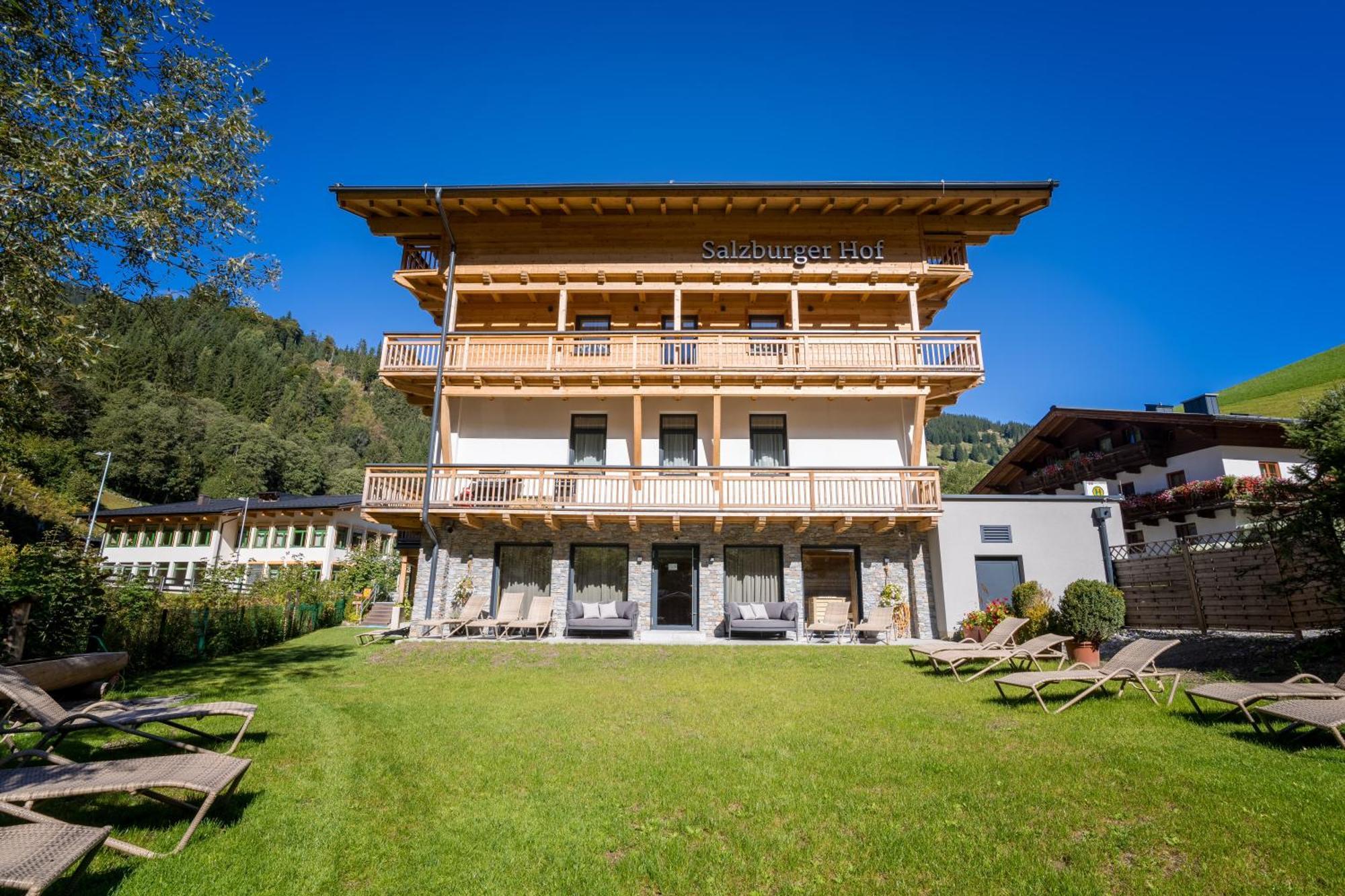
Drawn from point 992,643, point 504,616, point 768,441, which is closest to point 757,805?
point 992,643

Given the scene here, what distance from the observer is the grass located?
3.15 metres

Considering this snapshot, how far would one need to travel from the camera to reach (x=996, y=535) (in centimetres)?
1467

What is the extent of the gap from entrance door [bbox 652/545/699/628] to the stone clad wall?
0.19 meters

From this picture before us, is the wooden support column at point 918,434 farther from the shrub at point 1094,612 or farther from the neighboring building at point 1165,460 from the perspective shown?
the neighboring building at point 1165,460

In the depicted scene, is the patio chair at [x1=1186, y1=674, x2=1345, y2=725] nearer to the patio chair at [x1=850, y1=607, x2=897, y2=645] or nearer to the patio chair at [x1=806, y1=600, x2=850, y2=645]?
the patio chair at [x1=850, y1=607, x2=897, y2=645]

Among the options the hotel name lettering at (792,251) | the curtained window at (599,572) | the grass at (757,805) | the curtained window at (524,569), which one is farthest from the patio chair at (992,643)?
the hotel name lettering at (792,251)

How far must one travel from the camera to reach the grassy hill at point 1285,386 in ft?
153

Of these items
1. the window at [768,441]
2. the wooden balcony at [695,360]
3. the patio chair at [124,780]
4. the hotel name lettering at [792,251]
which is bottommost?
the patio chair at [124,780]

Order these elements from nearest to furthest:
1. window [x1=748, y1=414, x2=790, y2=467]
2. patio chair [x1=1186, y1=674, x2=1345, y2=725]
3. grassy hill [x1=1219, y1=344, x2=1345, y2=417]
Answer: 1. patio chair [x1=1186, y1=674, x2=1345, y2=725]
2. window [x1=748, y1=414, x2=790, y2=467]
3. grassy hill [x1=1219, y1=344, x2=1345, y2=417]

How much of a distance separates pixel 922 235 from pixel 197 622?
60.5 feet

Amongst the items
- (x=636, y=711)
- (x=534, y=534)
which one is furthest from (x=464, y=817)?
(x=534, y=534)

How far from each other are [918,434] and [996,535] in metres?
2.94

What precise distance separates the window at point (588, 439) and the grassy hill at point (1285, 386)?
4812cm

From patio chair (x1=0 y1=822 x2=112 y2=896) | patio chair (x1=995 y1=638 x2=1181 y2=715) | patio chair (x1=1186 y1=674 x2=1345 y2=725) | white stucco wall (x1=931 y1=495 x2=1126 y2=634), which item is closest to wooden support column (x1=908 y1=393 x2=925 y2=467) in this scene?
white stucco wall (x1=931 y1=495 x2=1126 y2=634)
